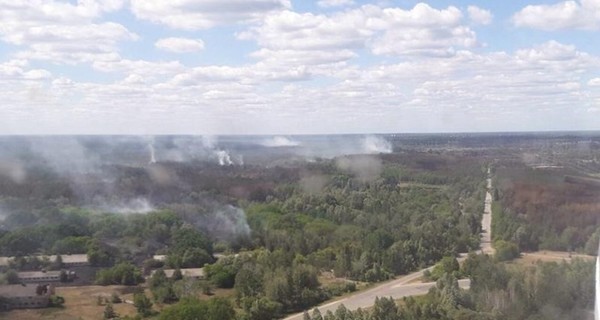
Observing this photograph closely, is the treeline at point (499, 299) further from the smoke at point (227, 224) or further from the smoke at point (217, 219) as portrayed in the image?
the smoke at point (217, 219)

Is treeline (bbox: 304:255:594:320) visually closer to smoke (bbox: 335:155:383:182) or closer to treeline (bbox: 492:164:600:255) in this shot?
treeline (bbox: 492:164:600:255)

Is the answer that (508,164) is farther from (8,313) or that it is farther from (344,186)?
(8,313)

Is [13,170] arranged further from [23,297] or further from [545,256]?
[545,256]

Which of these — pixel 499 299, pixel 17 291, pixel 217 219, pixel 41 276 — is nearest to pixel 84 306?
pixel 17 291

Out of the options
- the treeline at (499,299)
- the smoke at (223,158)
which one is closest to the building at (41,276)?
the treeline at (499,299)

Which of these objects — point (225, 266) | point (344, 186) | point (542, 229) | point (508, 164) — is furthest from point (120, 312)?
point (344, 186)

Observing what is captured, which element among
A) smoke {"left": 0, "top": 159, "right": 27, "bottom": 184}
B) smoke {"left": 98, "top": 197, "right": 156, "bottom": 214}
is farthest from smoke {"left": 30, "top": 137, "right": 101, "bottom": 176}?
smoke {"left": 98, "top": 197, "right": 156, "bottom": 214}
